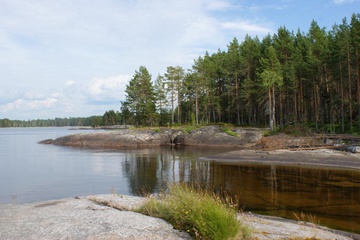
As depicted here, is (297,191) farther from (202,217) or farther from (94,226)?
(94,226)

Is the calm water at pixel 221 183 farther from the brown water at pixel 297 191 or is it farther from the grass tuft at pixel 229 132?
the grass tuft at pixel 229 132

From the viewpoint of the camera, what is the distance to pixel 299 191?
61.5 ft

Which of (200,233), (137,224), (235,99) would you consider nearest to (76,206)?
(137,224)

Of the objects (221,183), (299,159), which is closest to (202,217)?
(221,183)

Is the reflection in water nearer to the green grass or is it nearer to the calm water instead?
the calm water

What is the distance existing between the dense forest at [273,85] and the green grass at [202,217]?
135 ft

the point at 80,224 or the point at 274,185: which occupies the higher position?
the point at 80,224

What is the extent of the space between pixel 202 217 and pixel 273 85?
4955 centimetres

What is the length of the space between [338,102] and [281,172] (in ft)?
87.0

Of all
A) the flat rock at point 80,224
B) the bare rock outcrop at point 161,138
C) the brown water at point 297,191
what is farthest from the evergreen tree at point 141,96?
the flat rock at point 80,224

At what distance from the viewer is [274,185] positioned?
2084 centimetres

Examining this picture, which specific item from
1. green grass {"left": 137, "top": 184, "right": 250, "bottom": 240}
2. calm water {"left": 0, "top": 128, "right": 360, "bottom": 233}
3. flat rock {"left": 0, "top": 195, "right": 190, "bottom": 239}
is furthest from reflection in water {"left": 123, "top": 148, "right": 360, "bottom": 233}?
flat rock {"left": 0, "top": 195, "right": 190, "bottom": 239}

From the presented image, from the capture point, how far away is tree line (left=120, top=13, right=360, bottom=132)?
46.3m

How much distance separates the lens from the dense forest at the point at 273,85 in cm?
4628
